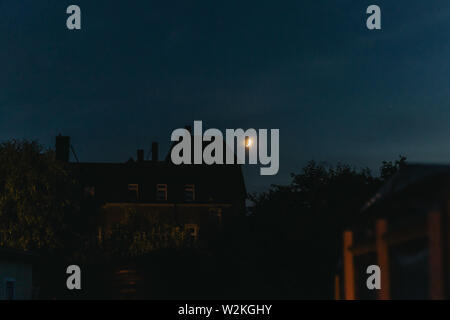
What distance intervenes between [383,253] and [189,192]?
179ft

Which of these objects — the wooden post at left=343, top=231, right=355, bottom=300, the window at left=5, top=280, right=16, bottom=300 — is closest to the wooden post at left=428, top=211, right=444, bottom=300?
the wooden post at left=343, top=231, right=355, bottom=300

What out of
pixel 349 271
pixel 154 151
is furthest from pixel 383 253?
pixel 154 151

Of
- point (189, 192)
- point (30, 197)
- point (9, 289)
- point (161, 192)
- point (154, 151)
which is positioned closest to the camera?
point (9, 289)

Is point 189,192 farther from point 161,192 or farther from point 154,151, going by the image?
point 154,151

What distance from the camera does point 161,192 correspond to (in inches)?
2435

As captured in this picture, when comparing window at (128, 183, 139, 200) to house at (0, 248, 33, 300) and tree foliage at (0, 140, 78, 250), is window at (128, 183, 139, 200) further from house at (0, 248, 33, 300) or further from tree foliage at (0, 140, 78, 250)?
house at (0, 248, 33, 300)

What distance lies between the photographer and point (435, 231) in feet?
17.1

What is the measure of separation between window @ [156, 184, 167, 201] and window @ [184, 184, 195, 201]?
69.7 inches

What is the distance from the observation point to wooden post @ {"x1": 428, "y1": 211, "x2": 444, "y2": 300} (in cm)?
510

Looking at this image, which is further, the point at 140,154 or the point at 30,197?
the point at 140,154

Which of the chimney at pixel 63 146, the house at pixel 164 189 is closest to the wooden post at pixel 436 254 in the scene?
the house at pixel 164 189
